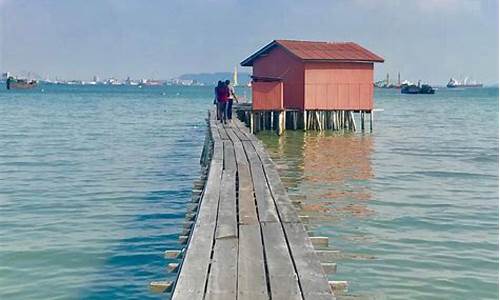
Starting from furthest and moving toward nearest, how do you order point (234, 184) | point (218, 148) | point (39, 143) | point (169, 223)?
point (39, 143) < point (218, 148) < point (169, 223) < point (234, 184)

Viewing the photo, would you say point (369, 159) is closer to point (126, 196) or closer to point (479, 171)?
point (479, 171)

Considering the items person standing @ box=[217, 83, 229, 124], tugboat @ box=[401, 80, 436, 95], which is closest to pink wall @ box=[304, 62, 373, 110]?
person standing @ box=[217, 83, 229, 124]

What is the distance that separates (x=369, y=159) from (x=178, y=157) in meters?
6.75

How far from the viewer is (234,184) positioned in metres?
9.85

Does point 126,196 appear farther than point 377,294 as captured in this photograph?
Yes

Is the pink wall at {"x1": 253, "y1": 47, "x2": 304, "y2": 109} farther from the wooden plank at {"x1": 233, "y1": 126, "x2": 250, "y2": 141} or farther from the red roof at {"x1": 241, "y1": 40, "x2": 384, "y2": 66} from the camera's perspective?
the wooden plank at {"x1": 233, "y1": 126, "x2": 250, "y2": 141}

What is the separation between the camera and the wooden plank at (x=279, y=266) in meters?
4.99

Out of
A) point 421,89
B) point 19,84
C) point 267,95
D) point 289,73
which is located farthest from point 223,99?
point 19,84

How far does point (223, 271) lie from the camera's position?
17.9 feet

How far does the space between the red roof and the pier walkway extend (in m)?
23.5

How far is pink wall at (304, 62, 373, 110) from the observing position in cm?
3291

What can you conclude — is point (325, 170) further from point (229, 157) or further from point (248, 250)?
point (248, 250)

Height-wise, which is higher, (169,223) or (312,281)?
(312,281)

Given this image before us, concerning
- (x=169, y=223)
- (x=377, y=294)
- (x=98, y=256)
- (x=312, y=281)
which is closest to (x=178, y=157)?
(x=169, y=223)
